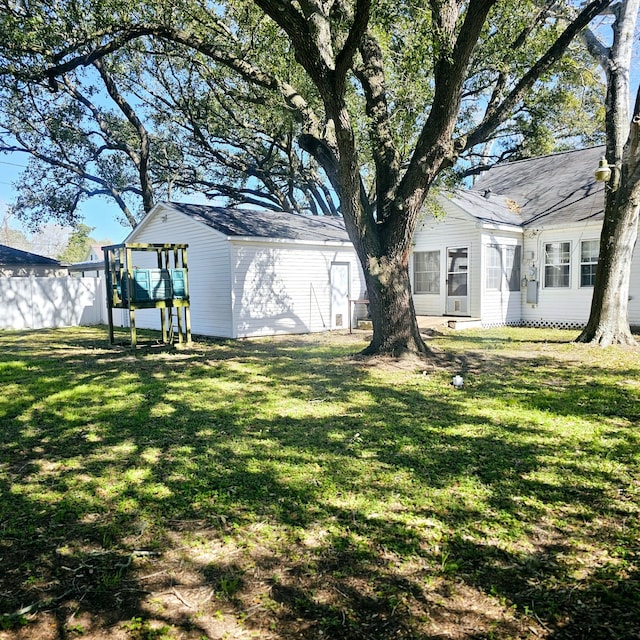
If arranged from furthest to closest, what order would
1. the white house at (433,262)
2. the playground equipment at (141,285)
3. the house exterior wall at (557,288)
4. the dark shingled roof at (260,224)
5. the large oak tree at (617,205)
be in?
the house exterior wall at (557,288)
the dark shingled roof at (260,224)
the white house at (433,262)
the playground equipment at (141,285)
the large oak tree at (617,205)

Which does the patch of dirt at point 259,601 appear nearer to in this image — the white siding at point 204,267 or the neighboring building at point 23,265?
the white siding at point 204,267

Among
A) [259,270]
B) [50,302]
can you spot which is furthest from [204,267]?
[50,302]

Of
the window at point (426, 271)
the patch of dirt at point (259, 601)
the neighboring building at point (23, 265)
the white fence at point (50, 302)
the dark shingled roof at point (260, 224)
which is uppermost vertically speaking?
the dark shingled roof at point (260, 224)

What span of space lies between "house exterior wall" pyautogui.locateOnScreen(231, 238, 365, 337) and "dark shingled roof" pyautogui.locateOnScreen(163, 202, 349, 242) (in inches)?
11.8

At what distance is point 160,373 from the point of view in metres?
7.97

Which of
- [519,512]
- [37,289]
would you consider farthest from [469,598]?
[37,289]

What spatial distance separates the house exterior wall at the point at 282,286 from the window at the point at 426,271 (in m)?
2.30

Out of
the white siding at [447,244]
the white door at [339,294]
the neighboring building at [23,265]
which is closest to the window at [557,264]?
the white siding at [447,244]

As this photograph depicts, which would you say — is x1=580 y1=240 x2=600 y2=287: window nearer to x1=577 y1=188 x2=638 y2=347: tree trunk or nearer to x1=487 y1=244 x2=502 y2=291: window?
x1=487 y1=244 x2=502 y2=291: window

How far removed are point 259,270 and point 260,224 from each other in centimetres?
172

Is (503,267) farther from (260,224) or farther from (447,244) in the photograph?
(260,224)

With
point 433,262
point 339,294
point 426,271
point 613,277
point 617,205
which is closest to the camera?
point 617,205

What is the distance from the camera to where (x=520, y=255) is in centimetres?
1470

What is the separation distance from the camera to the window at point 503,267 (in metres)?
14.0
